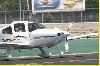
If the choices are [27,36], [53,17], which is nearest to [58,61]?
[27,36]

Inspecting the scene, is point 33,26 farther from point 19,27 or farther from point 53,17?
point 53,17

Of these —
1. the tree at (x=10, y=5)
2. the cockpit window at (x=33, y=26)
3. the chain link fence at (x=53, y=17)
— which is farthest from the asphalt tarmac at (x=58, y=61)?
the tree at (x=10, y=5)

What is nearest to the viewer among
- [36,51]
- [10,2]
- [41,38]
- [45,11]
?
A: [41,38]

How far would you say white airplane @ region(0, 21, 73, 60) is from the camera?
2202 cm

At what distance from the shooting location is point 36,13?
221 feet

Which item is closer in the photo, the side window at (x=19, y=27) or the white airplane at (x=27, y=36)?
the white airplane at (x=27, y=36)

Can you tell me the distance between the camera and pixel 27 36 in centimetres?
2228

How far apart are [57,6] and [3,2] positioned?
18342 millimetres

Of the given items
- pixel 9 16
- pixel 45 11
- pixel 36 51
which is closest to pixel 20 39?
pixel 36 51

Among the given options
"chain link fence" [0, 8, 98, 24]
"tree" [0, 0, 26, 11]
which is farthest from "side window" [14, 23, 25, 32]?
"tree" [0, 0, 26, 11]

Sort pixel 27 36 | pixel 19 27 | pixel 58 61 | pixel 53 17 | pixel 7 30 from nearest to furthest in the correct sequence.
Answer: pixel 58 61 → pixel 27 36 → pixel 19 27 → pixel 7 30 → pixel 53 17

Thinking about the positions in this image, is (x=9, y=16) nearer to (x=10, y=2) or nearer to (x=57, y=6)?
(x=57, y=6)

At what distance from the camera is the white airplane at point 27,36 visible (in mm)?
22016

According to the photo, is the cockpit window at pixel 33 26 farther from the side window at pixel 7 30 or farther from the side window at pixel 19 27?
the side window at pixel 7 30
